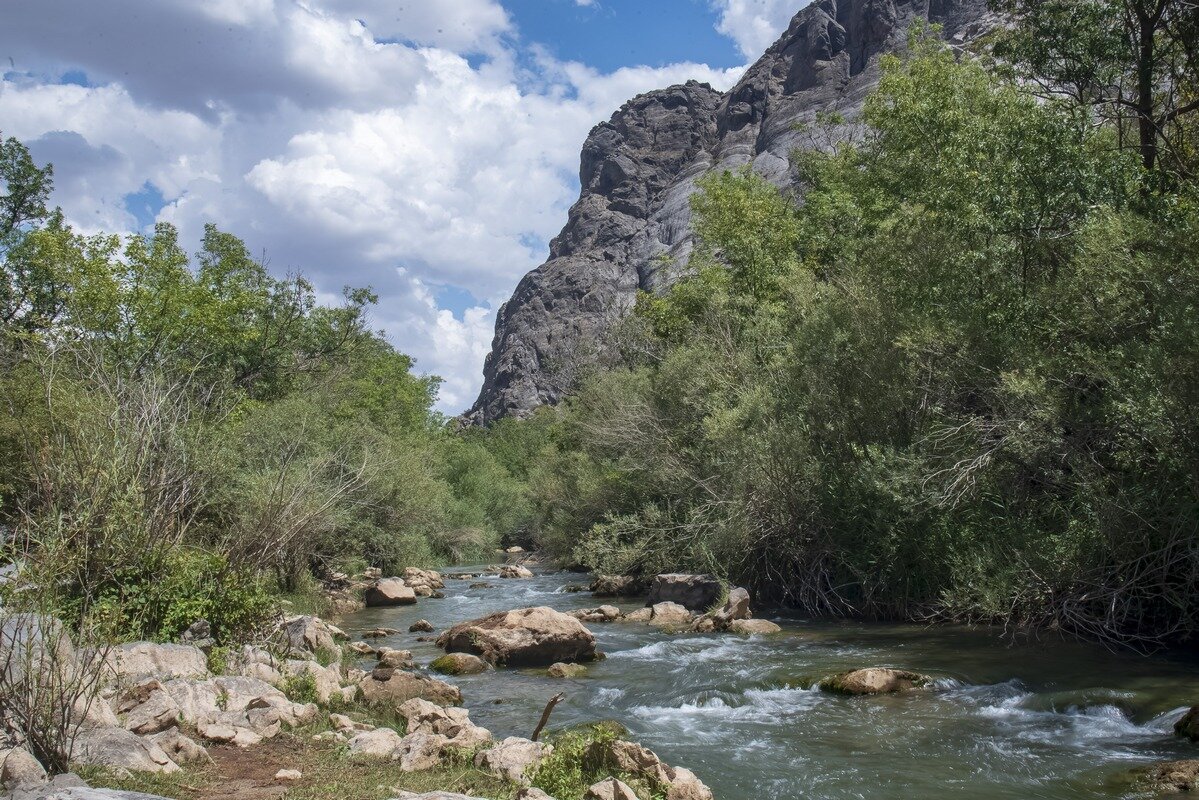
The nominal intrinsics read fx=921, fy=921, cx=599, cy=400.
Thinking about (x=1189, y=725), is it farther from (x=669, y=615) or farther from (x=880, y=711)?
(x=669, y=615)

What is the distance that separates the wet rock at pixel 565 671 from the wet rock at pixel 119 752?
796cm

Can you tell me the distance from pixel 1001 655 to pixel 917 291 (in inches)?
304

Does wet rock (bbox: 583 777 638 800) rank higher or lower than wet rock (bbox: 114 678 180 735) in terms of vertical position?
lower

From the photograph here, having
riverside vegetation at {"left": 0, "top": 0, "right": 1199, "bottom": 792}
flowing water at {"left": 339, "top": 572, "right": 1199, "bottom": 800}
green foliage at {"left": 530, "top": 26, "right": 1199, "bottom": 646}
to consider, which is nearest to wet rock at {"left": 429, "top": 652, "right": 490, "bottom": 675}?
flowing water at {"left": 339, "top": 572, "right": 1199, "bottom": 800}

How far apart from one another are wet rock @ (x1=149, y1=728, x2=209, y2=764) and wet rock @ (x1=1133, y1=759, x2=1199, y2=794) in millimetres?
8495

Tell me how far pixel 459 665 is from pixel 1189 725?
1024cm

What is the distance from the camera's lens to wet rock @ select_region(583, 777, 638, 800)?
6859mm

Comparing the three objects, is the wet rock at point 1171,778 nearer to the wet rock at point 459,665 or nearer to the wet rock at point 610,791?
the wet rock at point 610,791

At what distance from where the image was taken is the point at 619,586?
26.2m

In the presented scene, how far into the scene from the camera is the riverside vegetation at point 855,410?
1250 centimetres

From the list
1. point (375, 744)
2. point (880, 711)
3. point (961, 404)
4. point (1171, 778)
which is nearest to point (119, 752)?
Result: point (375, 744)

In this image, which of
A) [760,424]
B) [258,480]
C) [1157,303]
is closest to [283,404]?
[258,480]

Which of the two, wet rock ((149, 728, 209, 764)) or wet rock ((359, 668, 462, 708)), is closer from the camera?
wet rock ((149, 728, 209, 764))

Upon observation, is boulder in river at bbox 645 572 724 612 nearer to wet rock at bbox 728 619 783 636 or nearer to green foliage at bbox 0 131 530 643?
wet rock at bbox 728 619 783 636
